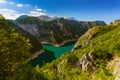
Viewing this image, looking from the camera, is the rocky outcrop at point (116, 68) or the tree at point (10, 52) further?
the tree at point (10, 52)

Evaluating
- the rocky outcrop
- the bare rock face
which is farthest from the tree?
the bare rock face

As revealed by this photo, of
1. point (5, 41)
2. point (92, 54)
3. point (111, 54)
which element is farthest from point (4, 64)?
point (92, 54)

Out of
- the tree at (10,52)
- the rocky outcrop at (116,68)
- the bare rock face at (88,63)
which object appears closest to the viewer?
the rocky outcrop at (116,68)

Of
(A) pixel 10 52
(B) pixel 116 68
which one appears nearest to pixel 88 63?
(B) pixel 116 68

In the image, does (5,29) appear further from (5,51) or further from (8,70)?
(8,70)

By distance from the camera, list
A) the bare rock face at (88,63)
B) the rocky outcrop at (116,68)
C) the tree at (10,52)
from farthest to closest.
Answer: the bare rock face at (88,63) → the tree at (10,52) → the rocky outcrop at (116,68)

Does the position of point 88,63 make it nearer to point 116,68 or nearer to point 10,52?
point 116,68

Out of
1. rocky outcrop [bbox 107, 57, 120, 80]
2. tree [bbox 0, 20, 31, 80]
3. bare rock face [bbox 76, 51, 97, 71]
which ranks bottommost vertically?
bare rock face [bbox 76, 51, 97, 71]

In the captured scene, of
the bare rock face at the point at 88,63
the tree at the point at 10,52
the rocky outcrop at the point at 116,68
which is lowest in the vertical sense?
the bare rock face at the point at 88,63

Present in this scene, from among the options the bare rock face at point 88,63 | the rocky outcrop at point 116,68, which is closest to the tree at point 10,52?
the rocky outcrop at point 116,68

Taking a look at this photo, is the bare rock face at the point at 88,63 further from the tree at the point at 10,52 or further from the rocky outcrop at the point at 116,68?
the tree at the point at 10,52

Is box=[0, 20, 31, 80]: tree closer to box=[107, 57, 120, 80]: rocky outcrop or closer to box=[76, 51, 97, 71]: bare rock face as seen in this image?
box=[107, 57, 120, 80]: rocky outcrop
